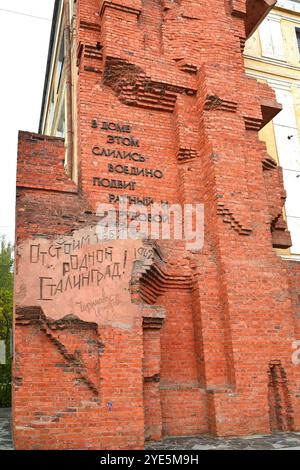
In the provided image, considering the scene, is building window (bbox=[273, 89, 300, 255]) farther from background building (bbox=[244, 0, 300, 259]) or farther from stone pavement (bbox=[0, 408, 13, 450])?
stone pavement (bbox=[0, 408, 13, 450])

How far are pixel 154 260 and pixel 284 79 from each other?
37.6 ft

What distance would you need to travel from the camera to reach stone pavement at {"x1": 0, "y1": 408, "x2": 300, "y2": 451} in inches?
233

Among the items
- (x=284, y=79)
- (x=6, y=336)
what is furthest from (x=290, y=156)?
(x=6, y=336)

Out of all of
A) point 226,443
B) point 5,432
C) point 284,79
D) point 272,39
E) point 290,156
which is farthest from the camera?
point 272,39

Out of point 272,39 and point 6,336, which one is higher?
→ point 272,39

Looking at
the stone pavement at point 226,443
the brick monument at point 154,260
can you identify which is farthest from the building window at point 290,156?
the stone pavement at point 226,443

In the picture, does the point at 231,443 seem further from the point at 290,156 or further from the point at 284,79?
the point at 284,79

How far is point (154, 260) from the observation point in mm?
6988

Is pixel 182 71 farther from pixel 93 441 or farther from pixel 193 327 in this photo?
pixel 93 441

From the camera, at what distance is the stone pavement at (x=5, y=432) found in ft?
19.6

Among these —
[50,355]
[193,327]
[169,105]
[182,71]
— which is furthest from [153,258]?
[182,71]

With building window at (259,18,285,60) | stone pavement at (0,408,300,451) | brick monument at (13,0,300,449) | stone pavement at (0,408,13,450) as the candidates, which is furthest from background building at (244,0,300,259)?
stone pavement at (0,408,13,450)

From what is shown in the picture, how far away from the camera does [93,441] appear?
575 centimetres
